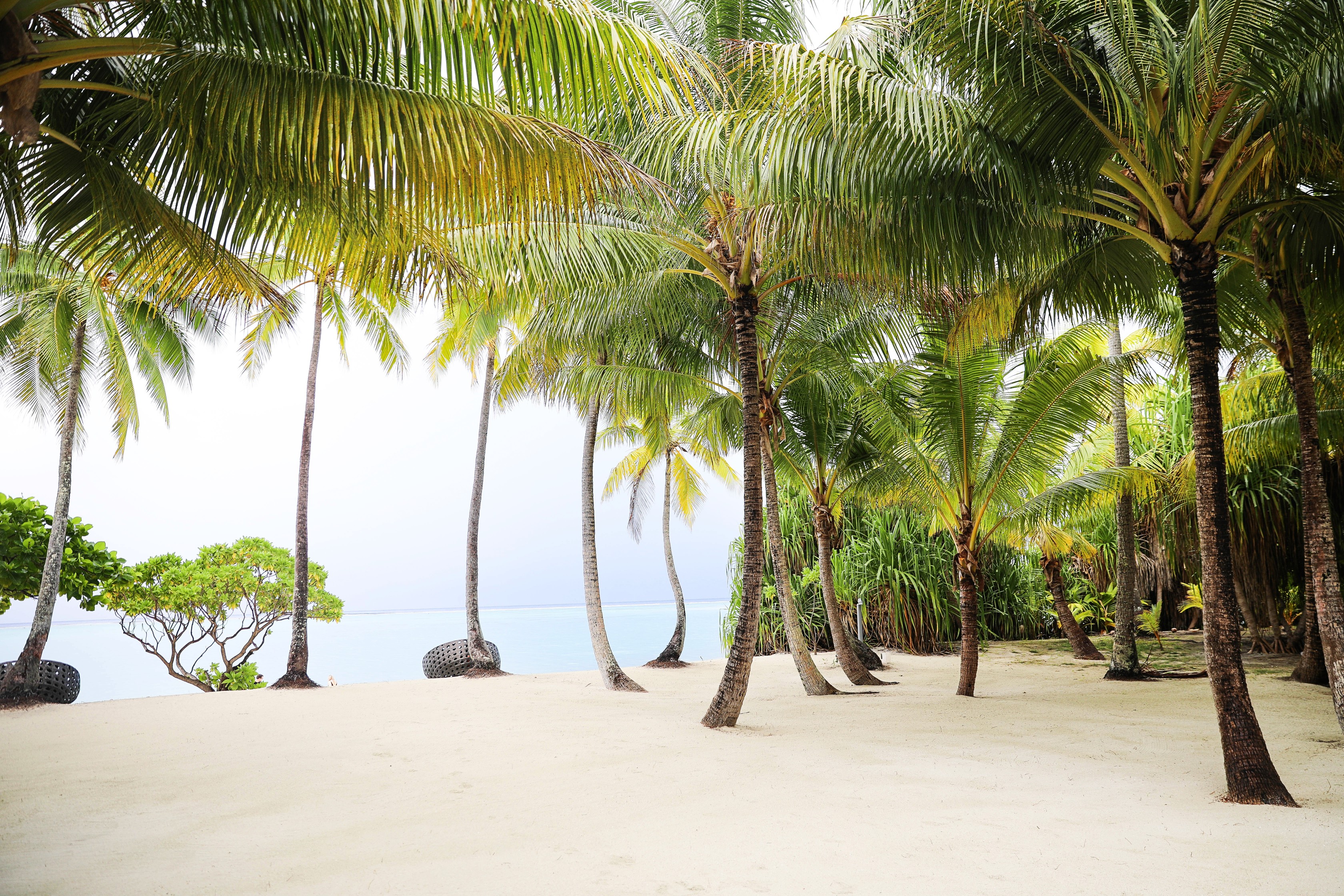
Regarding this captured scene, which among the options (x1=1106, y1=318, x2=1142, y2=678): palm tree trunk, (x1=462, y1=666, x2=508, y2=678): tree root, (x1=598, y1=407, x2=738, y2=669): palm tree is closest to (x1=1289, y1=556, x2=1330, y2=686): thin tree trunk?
(x1=1106, y1=318, x2=1142, y2=678): palm tree trunk

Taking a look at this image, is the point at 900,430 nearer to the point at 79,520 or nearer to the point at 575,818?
the point at 575,818

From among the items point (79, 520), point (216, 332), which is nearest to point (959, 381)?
point (216, 332)

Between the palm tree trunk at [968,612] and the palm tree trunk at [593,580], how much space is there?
3548 millimetres

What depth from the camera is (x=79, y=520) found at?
34.6ft

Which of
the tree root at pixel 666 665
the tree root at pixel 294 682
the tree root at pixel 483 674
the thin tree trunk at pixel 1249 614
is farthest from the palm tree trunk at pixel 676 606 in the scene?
the thin tree trunk at pixel 1249 614

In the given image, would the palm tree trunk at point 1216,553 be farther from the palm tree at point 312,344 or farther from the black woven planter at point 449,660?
the black woven planter at point 449,660

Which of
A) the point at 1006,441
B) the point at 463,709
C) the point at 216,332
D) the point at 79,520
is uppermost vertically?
the point at 216,332

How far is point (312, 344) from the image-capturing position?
11.2 m

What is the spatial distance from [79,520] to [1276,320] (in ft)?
44.9

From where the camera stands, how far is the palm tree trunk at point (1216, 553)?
162 inches

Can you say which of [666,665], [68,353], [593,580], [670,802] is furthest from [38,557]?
[670,802]

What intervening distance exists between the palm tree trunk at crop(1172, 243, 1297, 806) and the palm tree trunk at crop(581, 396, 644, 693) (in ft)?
20.2

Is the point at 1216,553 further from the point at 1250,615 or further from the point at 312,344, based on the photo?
the point at 312,344

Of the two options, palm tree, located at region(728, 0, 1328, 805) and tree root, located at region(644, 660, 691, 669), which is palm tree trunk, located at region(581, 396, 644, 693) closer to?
tree root, located at region(644, 660, 691, 669)
